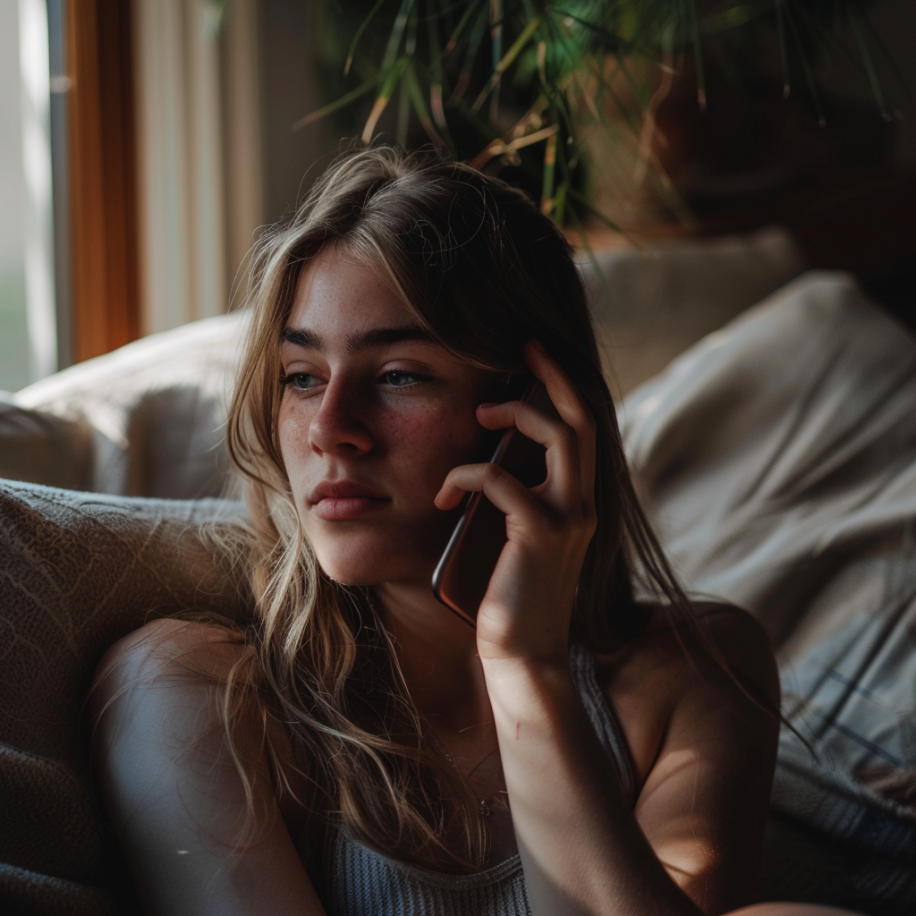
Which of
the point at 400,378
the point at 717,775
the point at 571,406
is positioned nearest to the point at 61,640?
the point at 400,378

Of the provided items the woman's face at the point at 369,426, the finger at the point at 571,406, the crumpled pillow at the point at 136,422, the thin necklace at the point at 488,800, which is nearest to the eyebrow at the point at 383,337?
the woman's face at the point at 369,426

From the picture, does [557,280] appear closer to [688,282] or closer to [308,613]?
[308,613]

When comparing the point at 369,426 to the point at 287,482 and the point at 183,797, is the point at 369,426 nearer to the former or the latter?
the point at 287,482

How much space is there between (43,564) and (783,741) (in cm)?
94

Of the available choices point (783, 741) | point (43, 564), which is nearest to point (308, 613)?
point (43, 564)

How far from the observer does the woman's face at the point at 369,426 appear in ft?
2.71

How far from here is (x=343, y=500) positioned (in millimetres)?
827

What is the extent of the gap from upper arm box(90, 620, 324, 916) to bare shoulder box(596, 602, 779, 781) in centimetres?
37

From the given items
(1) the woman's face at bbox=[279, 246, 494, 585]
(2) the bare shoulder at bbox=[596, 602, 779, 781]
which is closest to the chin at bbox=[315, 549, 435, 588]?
(1) the woman's face at bbox=[279, 246, 494, 585]

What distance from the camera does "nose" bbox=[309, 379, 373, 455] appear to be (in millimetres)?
808

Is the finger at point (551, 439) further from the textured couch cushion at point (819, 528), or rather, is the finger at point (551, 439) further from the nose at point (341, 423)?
the textured couch cushion at point (819, 528)

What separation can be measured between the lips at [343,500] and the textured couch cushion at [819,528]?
2.18ft

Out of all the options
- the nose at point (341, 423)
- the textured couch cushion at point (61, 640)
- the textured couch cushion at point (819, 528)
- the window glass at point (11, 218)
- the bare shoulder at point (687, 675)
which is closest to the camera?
the textured couch cushion at point (61, 640)

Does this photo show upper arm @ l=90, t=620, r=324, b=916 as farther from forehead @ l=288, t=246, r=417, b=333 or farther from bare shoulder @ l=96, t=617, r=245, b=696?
forehead @ l=288, t=246, r=417, b=333
